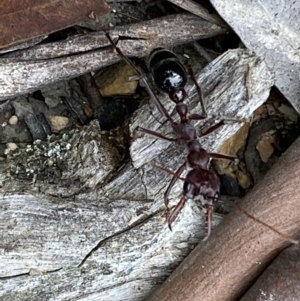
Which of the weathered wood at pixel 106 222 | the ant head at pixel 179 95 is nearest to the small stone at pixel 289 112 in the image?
the weathered wood at pixel 106 222

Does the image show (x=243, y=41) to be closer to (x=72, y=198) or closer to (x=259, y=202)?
(x=259, y=202)

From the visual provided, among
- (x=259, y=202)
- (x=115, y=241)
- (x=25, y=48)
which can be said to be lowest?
(x=259, y=202)

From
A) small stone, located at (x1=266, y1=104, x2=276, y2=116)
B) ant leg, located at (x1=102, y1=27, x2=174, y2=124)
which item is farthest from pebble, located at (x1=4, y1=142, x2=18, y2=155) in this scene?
small stone, located at (x1=266, y1=104, x2=276, y2=116)

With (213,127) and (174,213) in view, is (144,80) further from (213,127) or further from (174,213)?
(174,213)

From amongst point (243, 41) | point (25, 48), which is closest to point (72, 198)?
point (25, 48)

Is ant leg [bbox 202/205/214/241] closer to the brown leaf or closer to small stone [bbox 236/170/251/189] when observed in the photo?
small stone [bbox 236/170/251/189]

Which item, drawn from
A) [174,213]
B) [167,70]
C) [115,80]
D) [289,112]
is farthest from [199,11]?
[174,213]
